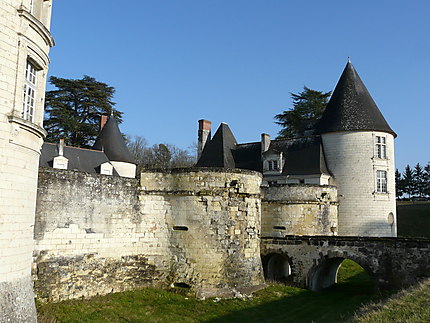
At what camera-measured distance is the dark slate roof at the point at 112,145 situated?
83.1 feet

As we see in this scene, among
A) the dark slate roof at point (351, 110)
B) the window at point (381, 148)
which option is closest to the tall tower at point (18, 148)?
the dark slate roof at point (351, 110)

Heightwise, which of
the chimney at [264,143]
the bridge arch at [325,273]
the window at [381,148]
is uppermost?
the chimney at [264,143]

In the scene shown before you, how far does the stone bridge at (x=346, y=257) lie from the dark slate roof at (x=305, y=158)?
6322 mm

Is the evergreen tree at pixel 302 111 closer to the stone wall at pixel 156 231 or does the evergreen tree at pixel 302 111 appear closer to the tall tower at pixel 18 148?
the stone wall at pixel 156 231

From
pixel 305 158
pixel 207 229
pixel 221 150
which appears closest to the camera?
pixel 207 229

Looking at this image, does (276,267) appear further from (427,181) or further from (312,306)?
(427,181)

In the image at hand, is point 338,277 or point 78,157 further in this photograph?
point 78,157

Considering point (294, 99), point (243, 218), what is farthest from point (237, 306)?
point (294, 99)

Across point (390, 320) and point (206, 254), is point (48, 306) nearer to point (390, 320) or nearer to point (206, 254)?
point (206, 254)

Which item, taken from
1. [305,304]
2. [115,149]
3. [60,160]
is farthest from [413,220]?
[60,160]

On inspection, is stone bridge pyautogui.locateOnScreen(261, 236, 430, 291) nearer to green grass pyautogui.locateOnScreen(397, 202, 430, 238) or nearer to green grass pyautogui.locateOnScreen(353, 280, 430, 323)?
green grass pyautogui.locateOnScreen(353, 280, 430, 323)

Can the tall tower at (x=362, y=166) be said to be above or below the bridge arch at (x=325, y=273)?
above

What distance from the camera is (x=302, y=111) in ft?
113

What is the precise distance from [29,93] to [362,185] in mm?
17649
